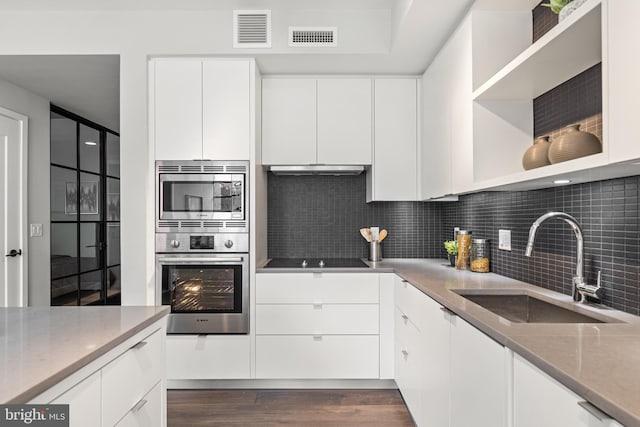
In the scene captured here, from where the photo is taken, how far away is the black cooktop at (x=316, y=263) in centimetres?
298

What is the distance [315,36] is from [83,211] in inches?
138

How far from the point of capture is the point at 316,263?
313 centimetres

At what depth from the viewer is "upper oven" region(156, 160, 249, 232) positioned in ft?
9.32

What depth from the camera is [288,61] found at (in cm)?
290

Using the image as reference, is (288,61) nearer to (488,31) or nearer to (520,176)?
(488,31)

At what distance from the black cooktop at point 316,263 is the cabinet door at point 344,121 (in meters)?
0.78

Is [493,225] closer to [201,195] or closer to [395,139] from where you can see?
[395,139]

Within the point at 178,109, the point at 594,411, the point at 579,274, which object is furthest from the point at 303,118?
the point at 594,411

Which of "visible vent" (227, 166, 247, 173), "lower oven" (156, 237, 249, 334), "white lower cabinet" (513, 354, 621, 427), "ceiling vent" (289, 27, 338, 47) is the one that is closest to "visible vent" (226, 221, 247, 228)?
"lower oven" (156, 237, 249, 334)

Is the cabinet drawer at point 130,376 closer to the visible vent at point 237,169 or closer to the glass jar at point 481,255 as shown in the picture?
→ the visible vent at point 237,169

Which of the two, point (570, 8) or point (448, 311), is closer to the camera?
point (570, 8)

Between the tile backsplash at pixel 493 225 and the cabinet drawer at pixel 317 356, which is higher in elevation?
the tile backsplash at pixel 493 225

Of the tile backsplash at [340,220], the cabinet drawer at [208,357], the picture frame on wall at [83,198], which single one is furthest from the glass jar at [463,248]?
the picture frame on wall at [83,198]

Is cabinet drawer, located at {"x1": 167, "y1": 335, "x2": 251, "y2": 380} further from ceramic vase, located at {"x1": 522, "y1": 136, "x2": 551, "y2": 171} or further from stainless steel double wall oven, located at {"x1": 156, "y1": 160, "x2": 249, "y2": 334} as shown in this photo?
ceramic vase, located at {"x1": 522, "y1": 136, "x2": 551, "y2": 171}
